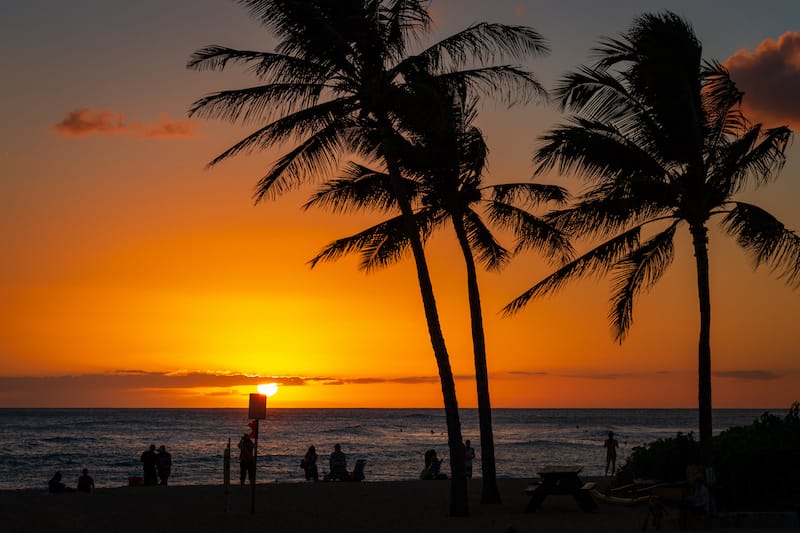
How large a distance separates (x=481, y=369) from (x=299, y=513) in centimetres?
543

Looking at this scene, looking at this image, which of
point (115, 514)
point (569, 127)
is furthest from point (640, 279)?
point (115, 514)

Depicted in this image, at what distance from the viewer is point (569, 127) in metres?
20.7

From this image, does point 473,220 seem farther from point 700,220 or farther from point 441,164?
point 700,220

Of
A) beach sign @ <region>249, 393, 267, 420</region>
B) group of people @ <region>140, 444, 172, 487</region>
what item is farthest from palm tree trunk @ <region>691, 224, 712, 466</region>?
group of people @ <region>140, 444, 172, 487</region>

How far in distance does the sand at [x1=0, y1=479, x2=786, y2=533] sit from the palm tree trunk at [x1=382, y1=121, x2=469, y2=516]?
59cm

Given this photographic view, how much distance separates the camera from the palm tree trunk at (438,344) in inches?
Result: 760

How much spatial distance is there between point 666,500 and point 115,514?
1256 cm

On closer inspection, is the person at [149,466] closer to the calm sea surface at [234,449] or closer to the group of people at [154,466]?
the group of people at [154,466]

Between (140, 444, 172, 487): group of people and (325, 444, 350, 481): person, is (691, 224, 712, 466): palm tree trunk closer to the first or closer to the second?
(325, 444, 350, 481): person

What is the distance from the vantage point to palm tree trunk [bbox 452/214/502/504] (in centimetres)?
2209

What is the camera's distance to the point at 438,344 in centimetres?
1952

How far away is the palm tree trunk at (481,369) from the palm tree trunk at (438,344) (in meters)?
2.62

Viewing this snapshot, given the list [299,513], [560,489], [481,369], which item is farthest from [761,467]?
[299,513]

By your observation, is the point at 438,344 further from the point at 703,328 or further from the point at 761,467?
the point at 761,467
